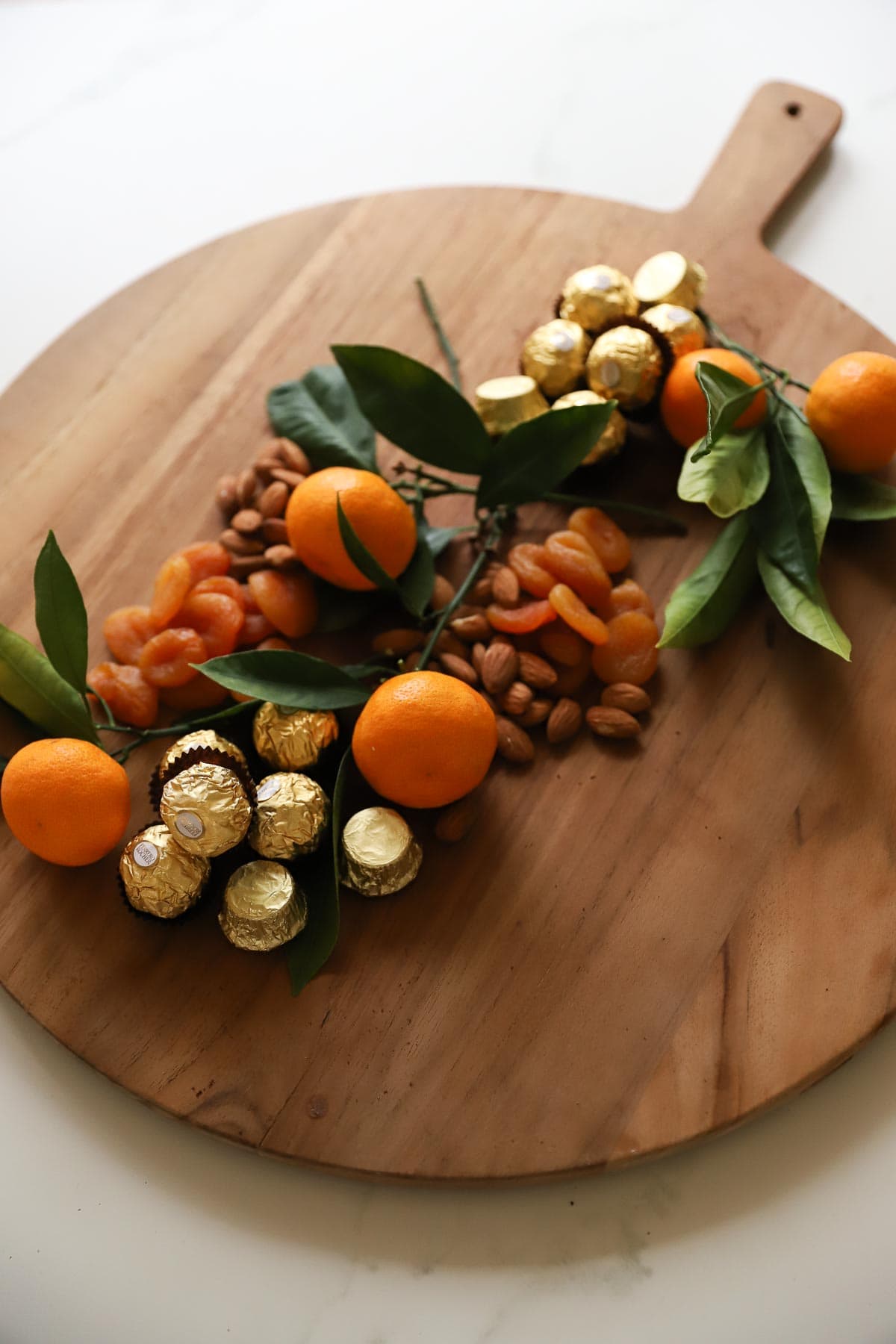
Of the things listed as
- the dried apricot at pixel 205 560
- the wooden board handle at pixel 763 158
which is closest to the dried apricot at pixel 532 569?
the dried apricot at pixel 205 560

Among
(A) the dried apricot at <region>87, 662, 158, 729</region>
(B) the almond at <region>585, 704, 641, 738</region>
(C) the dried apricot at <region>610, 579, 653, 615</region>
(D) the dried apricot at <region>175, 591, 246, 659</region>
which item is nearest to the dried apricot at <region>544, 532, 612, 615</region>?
(C) the dried apricot at <region>610, 579, 653, 615</region>

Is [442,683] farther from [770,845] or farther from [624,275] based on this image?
[624,275]

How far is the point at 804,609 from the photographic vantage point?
1210mm

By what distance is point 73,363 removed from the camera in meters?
1.43

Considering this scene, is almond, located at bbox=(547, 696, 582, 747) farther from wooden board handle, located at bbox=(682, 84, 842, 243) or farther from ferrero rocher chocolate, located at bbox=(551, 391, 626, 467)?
wooden board handle, located at bbox=(682, 84, 842, 243)

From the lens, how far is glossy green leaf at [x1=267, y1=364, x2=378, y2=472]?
1315 mm

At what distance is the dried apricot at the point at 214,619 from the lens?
1.22 m

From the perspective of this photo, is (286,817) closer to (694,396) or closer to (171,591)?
(171,591)

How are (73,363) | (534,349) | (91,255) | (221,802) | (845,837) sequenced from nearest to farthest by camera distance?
(221,802) < (845,837) < (534,349) < (73,363) < (91,255)

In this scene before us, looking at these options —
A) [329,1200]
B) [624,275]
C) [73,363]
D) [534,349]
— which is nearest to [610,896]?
[329,1200]

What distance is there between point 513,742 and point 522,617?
14cm

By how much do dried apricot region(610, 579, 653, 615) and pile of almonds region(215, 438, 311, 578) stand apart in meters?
0.36

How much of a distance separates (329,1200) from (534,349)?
936mm

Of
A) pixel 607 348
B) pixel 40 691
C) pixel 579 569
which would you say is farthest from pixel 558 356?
pixel 40 691
